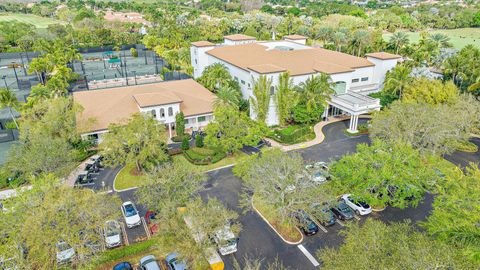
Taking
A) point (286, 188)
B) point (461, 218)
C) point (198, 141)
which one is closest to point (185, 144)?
point (198, 141)

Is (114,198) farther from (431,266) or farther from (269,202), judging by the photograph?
(431,266)

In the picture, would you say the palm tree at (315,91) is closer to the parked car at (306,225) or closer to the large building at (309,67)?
the large building at (309,67)

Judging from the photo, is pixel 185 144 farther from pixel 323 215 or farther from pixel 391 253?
pixel 391 253

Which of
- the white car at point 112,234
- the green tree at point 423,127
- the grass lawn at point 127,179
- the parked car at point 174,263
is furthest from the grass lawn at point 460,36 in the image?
the parked car at point 174,263

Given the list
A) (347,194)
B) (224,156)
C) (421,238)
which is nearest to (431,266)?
(421,238)

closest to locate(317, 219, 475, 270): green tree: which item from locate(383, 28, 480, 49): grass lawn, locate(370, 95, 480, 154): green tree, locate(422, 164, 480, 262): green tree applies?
locate(422, 164, 480, 262): green tree

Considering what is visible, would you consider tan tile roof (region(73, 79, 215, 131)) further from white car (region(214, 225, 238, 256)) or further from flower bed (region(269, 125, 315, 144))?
white car (region(214, 225, 238, 256))
